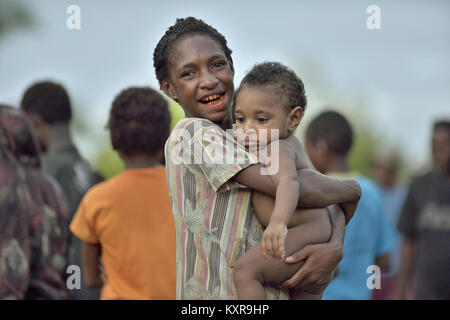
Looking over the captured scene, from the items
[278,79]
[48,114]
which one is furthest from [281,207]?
[48,114]

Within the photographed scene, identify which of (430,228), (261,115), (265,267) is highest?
(261,115)

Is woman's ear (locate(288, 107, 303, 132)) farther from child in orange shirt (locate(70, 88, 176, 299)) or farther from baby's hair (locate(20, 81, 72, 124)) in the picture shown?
baby's hair (locate(20, 81, 72, 124))

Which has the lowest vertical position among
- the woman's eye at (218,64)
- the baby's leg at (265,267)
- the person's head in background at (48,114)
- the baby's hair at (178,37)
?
the baby's leg at (265,267)

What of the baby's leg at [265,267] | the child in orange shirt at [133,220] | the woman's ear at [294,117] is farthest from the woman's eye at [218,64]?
the child in orange shirt at [133,220]

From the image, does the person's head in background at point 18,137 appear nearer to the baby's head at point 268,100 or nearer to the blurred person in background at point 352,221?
the baby's head at point 268,100

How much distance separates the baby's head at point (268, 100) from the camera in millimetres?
2354

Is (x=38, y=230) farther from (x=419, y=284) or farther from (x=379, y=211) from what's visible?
(x=419, y=284)

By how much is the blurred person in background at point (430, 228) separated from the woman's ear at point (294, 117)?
2791 millimetres

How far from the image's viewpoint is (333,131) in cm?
472

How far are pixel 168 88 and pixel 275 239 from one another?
776 millimetres

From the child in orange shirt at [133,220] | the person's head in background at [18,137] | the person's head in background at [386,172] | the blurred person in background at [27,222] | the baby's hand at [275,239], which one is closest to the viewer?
the baby's hand at [275,239]

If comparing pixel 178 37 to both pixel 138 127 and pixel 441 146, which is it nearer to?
pixel 138 127

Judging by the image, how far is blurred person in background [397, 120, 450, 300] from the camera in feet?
16.0
